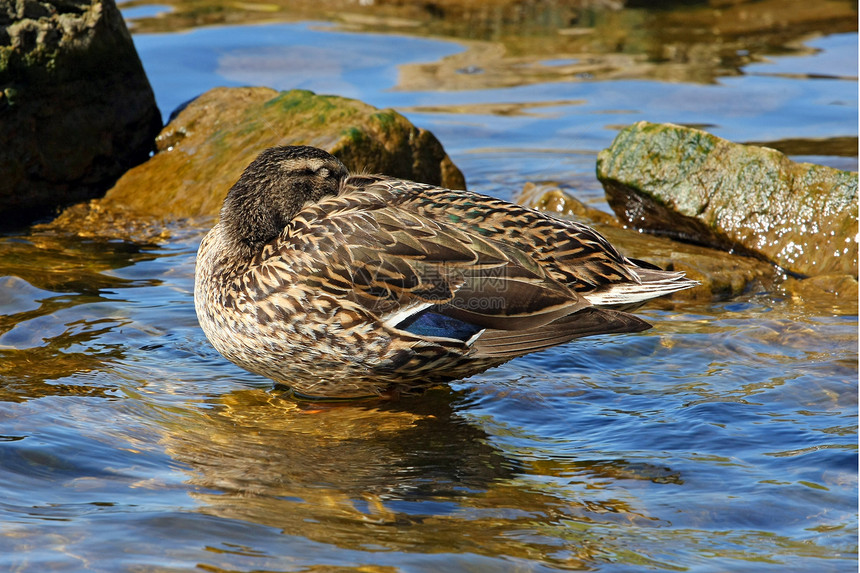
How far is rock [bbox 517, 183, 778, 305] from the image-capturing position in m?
7.21

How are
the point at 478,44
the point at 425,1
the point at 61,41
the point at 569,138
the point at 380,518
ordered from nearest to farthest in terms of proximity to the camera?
the point at 380,518
the point at 61,41
the point at 569,138
the point at 478,44
the point at 425,1

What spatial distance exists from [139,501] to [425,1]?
14.0 meters

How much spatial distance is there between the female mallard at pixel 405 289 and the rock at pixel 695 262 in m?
1.80

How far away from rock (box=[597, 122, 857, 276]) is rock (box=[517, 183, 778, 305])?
19 cm

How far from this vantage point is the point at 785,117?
38.3ft

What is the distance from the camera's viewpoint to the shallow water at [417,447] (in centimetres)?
394

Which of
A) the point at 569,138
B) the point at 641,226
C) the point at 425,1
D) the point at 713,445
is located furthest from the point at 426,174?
the point at 425,1

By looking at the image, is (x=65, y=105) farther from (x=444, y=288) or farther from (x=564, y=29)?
(x=564, y=29)

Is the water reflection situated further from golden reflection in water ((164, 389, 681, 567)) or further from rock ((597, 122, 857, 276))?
rock ((597, 122, 857, 276))

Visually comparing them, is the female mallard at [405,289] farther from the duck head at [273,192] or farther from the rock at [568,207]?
the rock at [568,207]

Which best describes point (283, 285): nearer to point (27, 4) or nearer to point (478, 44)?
point (27, 4)

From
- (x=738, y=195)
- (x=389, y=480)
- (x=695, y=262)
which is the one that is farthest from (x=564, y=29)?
(x=389, y=480)

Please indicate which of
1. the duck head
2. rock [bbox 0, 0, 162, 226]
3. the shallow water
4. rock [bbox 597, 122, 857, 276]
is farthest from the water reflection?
rock [bbox 597, 122, 857, 276]

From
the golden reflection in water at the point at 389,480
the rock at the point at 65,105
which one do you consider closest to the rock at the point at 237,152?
the rock at the point at 65,105
